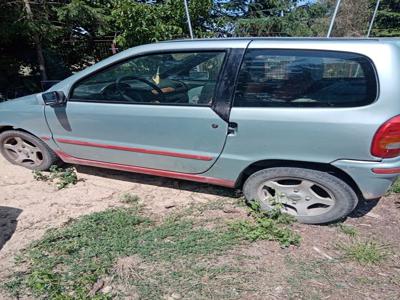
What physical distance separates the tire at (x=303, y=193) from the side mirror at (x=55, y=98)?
1.99 metres

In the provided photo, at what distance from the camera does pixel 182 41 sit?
2963 millimetres

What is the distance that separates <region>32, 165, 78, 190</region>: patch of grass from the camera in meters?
3.62

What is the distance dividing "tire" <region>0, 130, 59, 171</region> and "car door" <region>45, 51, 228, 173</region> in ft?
1.70

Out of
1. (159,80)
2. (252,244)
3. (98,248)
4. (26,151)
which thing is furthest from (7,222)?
(252,244)

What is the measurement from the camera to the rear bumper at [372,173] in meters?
2.38

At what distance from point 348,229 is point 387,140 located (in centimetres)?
90

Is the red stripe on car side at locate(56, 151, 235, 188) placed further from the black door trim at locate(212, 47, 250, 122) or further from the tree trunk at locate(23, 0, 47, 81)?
the tree trunk at locate(23, 0, 47, 81)

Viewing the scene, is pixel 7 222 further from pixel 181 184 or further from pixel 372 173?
pixel 372 173

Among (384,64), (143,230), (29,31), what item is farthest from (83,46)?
(384,64)

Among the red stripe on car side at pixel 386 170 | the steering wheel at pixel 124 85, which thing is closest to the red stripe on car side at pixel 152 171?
the steering wheel at pixel 124 85

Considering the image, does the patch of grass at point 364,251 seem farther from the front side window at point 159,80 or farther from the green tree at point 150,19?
the green tree at point 150,19

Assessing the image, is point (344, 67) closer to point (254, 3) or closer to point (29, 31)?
point (29, 31)

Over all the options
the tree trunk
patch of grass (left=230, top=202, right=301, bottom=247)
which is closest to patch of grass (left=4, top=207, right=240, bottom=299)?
patch of grass (left=230, top=202, right=301, bottom=247)

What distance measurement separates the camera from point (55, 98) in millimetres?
3248
